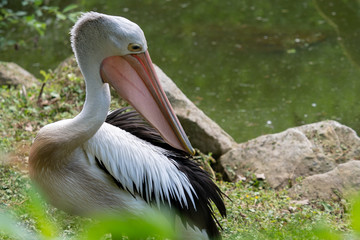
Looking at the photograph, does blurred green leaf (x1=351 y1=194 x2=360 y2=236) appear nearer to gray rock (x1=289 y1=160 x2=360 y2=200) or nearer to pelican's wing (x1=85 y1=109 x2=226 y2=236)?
pelican's wing (x1=85 y1=109 x2=226 y2=236)

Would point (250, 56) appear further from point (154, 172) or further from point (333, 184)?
point (154, 172)

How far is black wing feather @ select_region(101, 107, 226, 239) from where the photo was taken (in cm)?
299

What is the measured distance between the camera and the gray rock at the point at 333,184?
414cm

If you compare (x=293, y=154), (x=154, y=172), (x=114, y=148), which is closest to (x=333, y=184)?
(x=293, y=154)

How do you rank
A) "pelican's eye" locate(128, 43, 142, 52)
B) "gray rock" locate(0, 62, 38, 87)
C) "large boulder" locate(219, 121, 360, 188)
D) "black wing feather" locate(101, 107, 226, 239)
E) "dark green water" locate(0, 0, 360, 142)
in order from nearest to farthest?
1. "pelican's eye" locate(128, 43, 142, 52)
2. "black wing feather" locate(101, 107, 226, 239)
3. "large boulder" locate(219, 121, 360, 188)
4. "gray rock" locate(0, 62, 38, 87)
5. "dark green water" locate(0, 0, 360, 142)

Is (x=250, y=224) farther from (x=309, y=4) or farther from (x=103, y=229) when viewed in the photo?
(x=309, y=4)

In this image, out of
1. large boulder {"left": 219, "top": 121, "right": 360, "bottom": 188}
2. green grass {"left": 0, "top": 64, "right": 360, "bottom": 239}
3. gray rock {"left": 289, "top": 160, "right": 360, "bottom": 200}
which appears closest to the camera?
green grass {"left": 0, "top": 64, "right": 360, "bottom": 239}

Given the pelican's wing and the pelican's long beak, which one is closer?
the pelican's long beak

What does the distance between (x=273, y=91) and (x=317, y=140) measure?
225 centimetres

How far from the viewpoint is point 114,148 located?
9.38 ft

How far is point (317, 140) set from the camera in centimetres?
490

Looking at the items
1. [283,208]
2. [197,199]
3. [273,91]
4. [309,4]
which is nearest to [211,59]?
[273,91]

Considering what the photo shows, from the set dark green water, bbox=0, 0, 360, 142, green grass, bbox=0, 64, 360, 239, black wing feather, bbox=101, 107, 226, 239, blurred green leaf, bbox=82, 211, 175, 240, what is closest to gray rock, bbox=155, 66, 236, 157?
green grass, bbox=0, 64, 360, 239

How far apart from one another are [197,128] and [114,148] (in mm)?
2100
